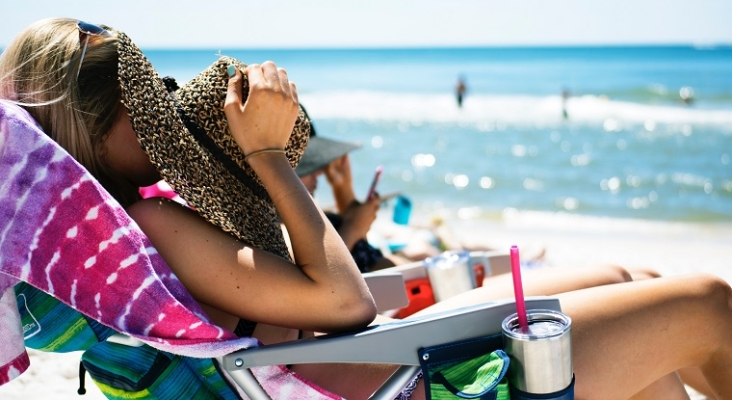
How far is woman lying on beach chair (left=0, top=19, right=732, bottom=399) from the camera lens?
1.62 meters

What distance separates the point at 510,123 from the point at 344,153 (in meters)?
14.6

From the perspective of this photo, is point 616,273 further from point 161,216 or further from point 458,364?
point 161,216

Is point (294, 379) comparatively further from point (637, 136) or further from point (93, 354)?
point (637, 136)

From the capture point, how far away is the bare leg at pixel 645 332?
174 cm

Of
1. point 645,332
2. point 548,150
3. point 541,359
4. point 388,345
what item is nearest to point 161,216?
point 388,345

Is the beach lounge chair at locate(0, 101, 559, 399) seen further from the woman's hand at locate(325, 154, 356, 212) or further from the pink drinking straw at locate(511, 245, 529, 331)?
the woman's hand at locate(325, 154, 356, 212)

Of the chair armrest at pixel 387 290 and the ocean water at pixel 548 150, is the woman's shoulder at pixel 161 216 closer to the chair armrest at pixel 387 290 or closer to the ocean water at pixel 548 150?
the ocean water at pixel 548 150

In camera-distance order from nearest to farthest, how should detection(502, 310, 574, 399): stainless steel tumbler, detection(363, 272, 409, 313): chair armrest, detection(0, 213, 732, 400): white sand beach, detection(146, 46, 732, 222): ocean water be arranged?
1. detection(502, 310, 574, 399): stainless steel tumbler
2. detection(363, 272, 409, 313): chair armrest
3. detection(0, 213, 732, 400): white sand beach
4. detection(146, 46, 732, 222): ocean water

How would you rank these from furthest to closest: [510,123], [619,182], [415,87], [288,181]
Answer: [415,87], [510,123], [619,182], [288,181]

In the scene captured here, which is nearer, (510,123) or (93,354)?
(93,354)

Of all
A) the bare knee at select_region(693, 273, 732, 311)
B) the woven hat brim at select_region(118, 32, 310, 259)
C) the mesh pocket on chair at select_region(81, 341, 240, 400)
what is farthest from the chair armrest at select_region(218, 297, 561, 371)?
the bare knee at select_region(693, 273, 732, 311)

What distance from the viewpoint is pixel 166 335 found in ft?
5.13

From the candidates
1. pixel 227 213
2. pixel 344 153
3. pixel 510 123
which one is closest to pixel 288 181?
pixel 227 213

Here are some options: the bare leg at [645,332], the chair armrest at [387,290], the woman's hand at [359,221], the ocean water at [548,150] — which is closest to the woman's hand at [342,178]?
the woman's hand at [359,221]
